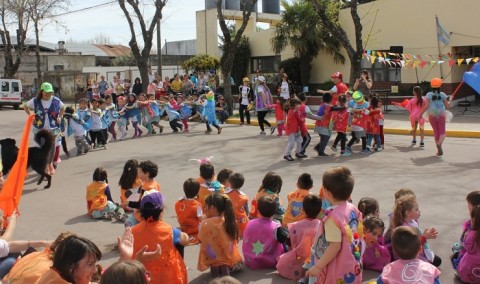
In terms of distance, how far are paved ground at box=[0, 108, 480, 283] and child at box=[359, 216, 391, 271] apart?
12 cm

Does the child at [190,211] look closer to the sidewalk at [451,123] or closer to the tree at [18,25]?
the sidewalk at [451,123]

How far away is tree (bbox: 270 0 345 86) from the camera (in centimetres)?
2591

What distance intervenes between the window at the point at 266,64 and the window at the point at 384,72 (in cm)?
609

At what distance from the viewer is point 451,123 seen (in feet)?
55.9

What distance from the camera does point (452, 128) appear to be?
52.2 ft

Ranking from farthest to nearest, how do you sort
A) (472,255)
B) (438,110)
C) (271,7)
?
1. (271,7)
2. (438,110)
3. (472,255)

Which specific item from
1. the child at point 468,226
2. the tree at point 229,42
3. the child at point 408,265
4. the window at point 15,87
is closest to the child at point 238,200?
the child at point 468,226

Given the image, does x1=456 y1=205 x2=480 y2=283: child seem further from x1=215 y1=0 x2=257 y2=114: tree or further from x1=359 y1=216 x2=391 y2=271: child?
x1=215 y1=0 x2=257 y2=114: tree

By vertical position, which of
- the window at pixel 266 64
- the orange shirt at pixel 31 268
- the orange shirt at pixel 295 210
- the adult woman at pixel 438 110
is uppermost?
the window at pixel 266 64

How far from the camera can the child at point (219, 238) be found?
556 cm

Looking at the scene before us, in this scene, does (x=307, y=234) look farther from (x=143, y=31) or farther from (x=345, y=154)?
(x=143, y=31)

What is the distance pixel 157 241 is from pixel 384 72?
2163cm

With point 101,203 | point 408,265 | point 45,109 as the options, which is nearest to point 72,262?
point 408,265

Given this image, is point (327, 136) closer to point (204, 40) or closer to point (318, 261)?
point (318, 261)
